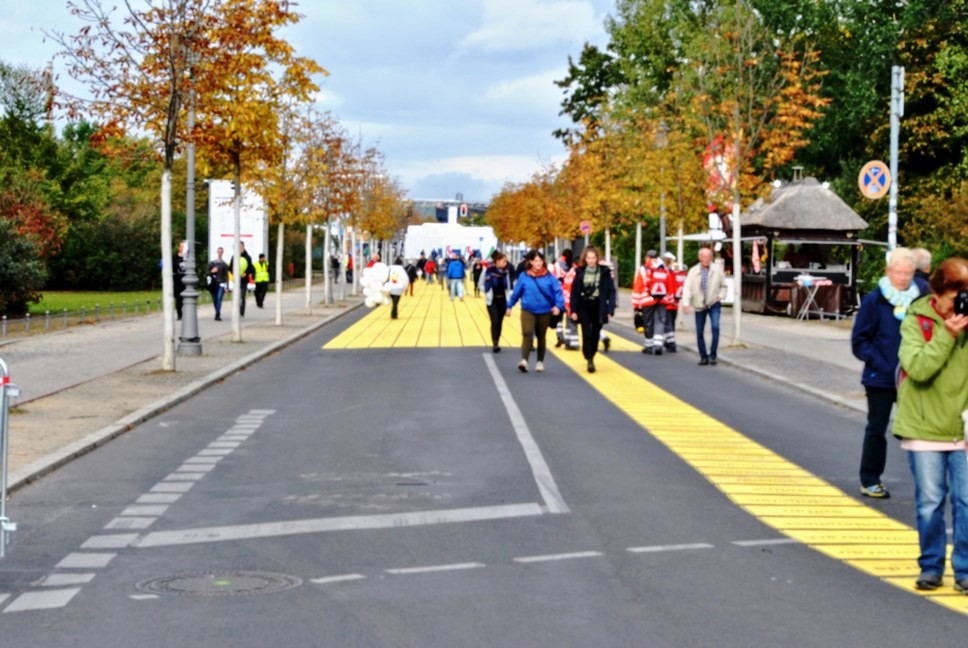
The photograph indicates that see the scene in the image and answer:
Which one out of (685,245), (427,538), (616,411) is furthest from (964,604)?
(685,245)

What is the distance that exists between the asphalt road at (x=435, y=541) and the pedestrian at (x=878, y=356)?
0.29 metres

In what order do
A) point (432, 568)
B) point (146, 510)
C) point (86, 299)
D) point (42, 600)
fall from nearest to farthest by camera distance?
point (42, 600) < point (432, 568) < point (146, 510) < point (86, 299)

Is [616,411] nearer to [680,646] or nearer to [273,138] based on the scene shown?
[680,646]

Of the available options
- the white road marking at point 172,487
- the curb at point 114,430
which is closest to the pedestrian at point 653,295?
the curb at point 114,430

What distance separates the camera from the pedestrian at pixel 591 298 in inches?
906

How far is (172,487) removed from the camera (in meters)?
11.0

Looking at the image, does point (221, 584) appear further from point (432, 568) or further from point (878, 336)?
point (878, 336)

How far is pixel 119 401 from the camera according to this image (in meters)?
17.0

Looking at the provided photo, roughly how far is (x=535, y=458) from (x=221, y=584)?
5.06 meters

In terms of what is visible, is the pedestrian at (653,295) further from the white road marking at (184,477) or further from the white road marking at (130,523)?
the white road marking at (130,523)

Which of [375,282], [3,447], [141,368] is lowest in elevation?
[141,368]

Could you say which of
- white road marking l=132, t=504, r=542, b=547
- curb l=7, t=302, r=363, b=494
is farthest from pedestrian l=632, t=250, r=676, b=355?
white road marking l=132, t=504, r=542, b=547

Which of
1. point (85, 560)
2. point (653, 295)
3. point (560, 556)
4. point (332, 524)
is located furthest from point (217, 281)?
point (560, 556)

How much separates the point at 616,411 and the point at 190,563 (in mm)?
9001
